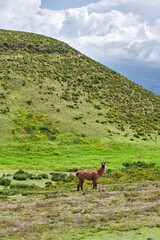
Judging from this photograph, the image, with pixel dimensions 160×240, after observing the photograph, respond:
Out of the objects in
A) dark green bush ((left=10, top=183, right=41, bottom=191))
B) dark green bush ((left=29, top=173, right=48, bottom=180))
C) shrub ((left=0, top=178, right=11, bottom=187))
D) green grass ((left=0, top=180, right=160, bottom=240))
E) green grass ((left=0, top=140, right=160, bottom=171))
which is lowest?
green grass ((left=0, top=180, right=160, bottom=240))

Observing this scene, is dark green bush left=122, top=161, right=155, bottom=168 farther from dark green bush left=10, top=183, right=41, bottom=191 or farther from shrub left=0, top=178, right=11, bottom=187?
shrub left=0, top=178, right=11, bottom=187

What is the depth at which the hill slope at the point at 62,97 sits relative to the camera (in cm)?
6222

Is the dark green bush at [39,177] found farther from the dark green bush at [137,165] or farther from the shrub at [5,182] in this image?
the dark green bush at [137,165]

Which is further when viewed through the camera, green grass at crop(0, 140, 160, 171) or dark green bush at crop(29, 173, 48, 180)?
green grass at crop(0, 140, 160, 171)

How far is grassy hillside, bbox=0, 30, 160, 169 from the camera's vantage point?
5609 centimetres

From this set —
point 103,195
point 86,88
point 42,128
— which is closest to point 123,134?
point 42,128

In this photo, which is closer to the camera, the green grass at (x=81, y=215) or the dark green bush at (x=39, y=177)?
the green grass at (x=81, y=215)

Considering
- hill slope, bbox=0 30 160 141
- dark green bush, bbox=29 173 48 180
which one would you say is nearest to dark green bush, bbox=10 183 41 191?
dark green bush, bbox=29 173 48 180

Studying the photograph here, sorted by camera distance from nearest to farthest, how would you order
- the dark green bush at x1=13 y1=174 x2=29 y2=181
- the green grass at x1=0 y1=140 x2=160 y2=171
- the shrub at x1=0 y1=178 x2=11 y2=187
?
the shrub at x1=0 y1=178 x2=11 y2=187
the dark green bush at x1=13 y1=174 x2=29 y2=181
the green grass at x1=0 y1=140 x2=160 y2=171

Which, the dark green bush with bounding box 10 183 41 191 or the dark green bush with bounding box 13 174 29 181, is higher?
the dark green bush with bounding box 13 174 29 181

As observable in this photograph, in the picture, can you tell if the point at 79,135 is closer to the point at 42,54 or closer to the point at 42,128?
the point at 42,128

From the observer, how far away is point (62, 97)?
76625mm

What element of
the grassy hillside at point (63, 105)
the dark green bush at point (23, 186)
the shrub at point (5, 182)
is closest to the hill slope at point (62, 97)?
the grassy hillside at point (63, 105)

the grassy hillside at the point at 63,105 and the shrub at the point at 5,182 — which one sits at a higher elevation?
the grassy hillside at the point at 63,105
